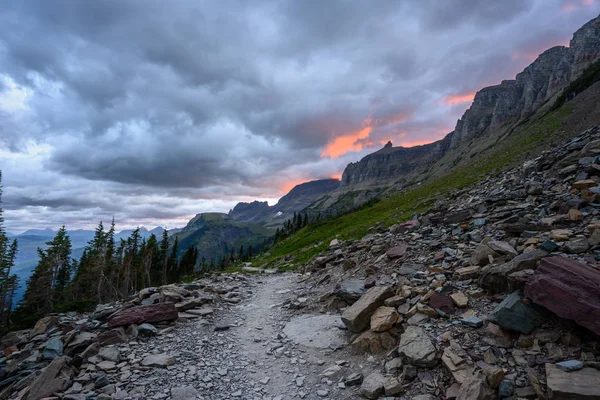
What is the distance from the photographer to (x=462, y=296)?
31.7 feet

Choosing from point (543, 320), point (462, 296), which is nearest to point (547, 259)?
point (543, 320)

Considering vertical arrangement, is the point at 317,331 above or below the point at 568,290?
below

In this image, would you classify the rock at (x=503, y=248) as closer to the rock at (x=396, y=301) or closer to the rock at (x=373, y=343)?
the rock at (x=396, y=301)

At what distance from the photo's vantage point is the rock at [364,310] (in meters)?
10.9

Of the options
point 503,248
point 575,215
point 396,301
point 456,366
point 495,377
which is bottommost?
point 456,366

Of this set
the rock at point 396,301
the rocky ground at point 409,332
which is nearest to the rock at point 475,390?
the rocky ground at point 409,332

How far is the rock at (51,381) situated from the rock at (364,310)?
32.7 feet

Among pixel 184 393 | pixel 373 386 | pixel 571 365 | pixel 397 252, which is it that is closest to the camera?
pixel 571 365

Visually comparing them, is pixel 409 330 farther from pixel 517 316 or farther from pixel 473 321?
pixel 517 316

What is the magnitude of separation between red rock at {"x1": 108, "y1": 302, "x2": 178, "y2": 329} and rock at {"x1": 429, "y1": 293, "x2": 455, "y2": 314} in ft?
40.3

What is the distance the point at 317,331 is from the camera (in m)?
12.3

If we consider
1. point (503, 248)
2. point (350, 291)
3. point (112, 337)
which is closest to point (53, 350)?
point (112, 337)

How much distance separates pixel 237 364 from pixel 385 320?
5.96 m

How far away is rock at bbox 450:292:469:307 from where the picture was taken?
9347mm
